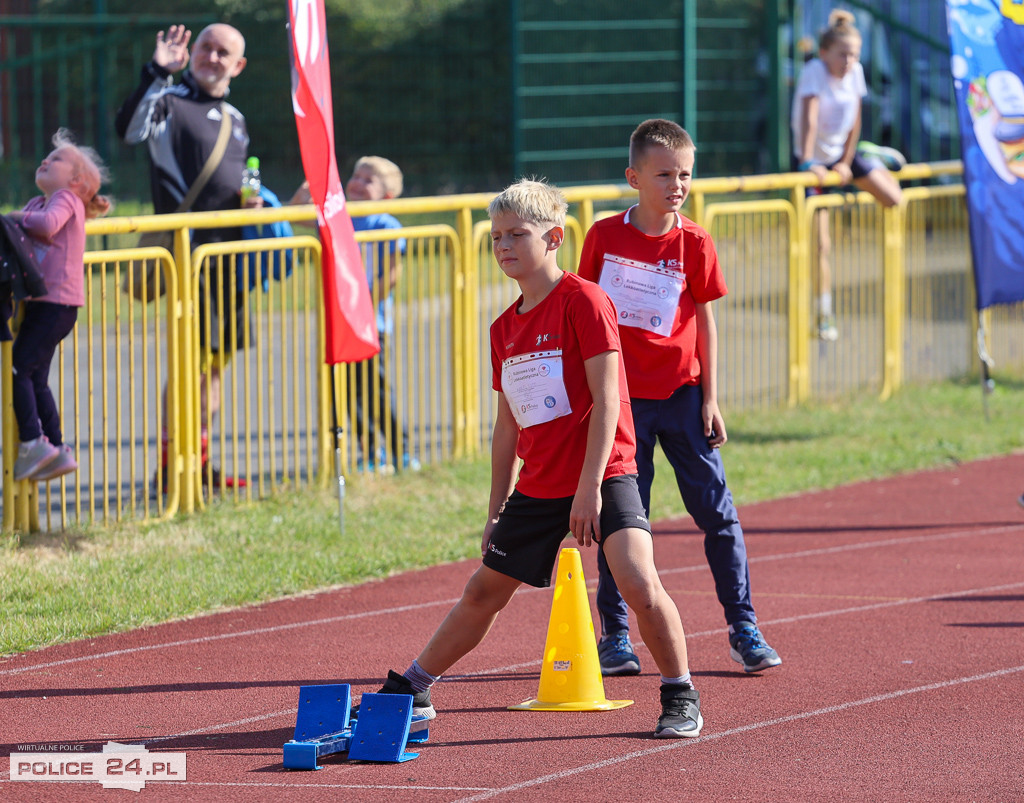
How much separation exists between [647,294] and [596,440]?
1084 millimetres

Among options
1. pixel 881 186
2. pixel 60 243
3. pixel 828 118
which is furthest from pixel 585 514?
pixel 828 118

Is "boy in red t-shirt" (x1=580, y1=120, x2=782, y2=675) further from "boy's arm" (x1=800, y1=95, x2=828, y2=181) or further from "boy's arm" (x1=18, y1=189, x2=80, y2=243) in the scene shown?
"boy's arm" (x1=800, y1=95, x2=828, y2=181)

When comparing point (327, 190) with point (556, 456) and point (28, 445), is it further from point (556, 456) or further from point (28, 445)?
point (556, 456)

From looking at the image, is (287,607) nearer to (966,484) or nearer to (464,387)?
(464,387)

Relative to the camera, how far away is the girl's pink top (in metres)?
7.40

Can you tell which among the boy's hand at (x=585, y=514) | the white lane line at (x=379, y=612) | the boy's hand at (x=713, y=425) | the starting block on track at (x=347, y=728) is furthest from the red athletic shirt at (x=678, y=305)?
the white lane line at (x=379, y=612)

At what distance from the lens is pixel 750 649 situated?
5.83 m

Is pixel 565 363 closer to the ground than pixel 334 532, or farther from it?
farther from it

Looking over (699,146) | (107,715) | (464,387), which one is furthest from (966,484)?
(699,146)

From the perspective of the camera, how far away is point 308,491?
9.12 meters

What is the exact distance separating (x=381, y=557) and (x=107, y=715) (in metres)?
2.50

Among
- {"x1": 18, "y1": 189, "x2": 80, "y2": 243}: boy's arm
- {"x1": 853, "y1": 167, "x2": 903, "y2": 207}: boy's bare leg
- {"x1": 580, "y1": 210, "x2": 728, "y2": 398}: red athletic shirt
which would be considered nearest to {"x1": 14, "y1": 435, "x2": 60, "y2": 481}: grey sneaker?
{"x1": 18, "y1": 189, "x2": 80, "y2": 243}: boy's arm

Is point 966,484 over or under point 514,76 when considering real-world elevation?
under

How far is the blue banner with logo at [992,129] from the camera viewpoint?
8.73 m
